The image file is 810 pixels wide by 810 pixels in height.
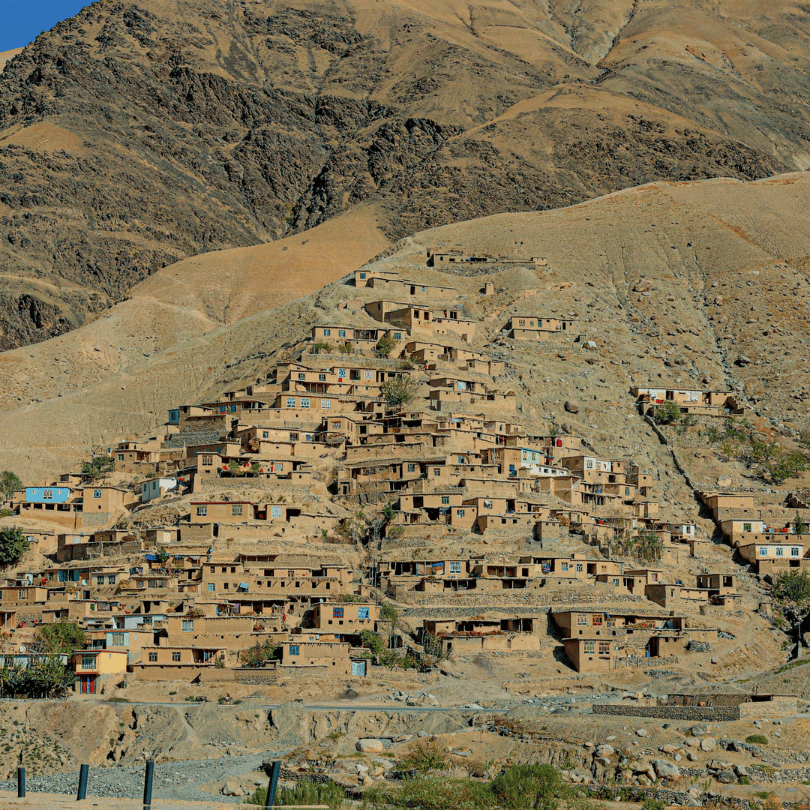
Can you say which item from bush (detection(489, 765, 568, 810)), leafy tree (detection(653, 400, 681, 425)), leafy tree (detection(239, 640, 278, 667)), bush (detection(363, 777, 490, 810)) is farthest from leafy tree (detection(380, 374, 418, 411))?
bush (detection(363, 777, 490, 810))

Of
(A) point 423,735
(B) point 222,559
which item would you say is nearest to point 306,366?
(B) point 222,559

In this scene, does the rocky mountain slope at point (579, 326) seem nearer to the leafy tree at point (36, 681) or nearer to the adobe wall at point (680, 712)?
the leafy tree at point (36, 681)

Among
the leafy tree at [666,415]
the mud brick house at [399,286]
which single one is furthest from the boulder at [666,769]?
the mud brick house at [399,286]

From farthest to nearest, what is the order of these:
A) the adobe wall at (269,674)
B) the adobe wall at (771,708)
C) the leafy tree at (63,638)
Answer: the leafy tree at (63,638) → the adobe wall at (269,674) → the adobe wall at (771,708)

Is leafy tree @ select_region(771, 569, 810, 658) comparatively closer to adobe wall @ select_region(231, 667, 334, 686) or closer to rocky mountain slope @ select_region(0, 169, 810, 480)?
rocky mountain slope @ select_region(0, 169, 810, 480)

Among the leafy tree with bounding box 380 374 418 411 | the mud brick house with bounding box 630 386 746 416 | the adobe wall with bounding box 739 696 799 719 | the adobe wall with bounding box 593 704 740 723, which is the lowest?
the adobe wall with bounding box 593 704 740 723

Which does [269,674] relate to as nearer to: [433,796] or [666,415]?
[433,796]

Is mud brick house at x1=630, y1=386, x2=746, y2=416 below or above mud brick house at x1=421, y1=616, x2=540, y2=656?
above
